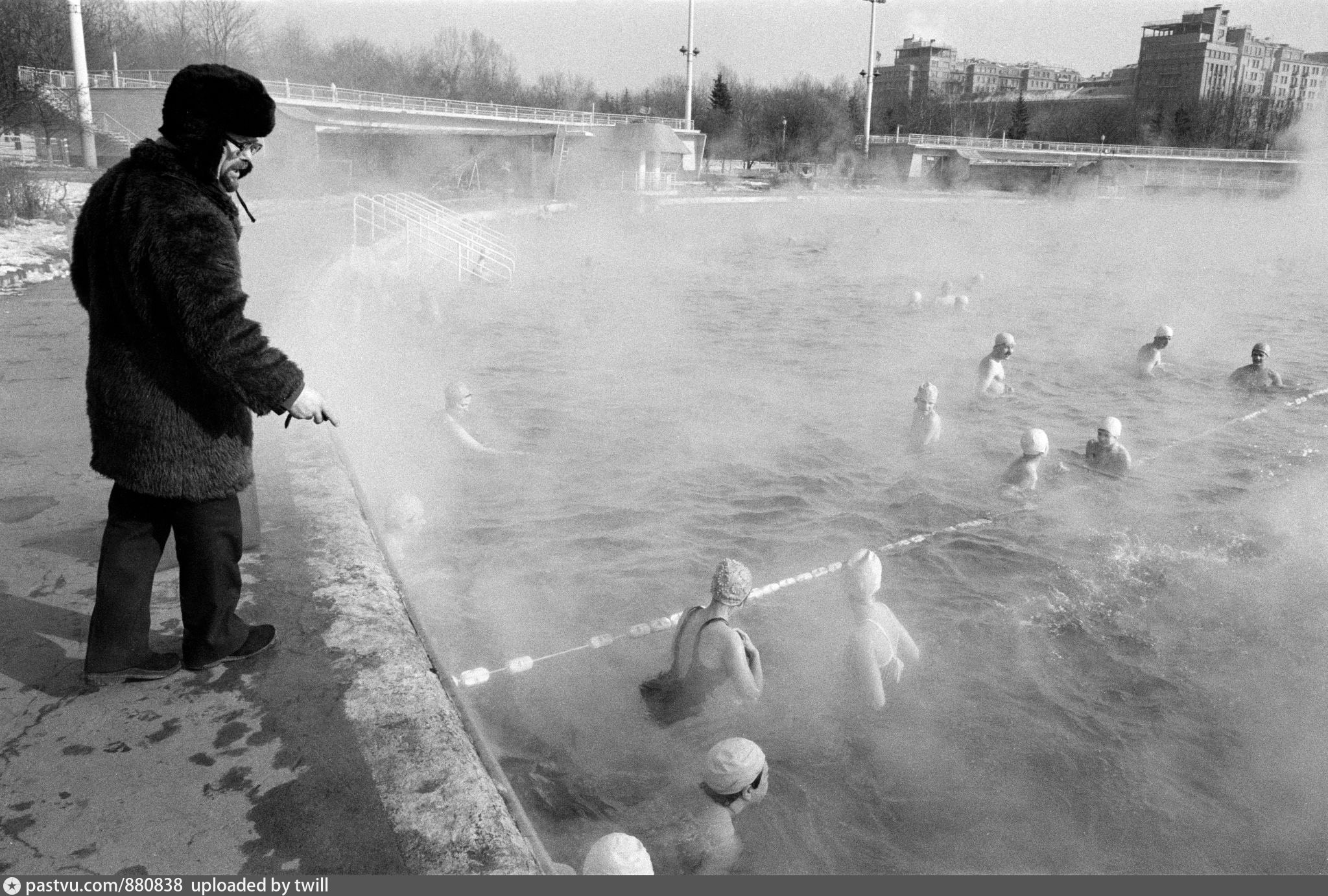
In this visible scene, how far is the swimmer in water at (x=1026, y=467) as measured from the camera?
7.16m

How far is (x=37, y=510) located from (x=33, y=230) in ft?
36.5

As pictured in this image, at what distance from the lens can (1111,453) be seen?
7.85 meters

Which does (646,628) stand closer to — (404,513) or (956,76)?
(404,513)

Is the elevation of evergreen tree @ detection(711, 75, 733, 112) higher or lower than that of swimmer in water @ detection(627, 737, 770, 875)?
higher

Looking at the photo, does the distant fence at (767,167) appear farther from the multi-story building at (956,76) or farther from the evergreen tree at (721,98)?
the multi-story building at (956,76)

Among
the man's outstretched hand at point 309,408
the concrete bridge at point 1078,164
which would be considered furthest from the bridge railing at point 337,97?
the man's outstretched hand at point 309,408

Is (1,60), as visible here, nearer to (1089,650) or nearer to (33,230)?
(33,230)

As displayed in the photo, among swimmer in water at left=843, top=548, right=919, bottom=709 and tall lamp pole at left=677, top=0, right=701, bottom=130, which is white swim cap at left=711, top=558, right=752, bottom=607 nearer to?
swimmer in water at left=843, top=548, right=919, bottom=709

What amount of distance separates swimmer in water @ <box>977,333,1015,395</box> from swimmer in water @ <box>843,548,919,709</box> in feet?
20.9

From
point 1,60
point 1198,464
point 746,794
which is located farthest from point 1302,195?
point 746,794

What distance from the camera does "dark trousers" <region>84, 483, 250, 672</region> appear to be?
243 centimetres

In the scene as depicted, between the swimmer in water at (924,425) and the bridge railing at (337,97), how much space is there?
79.2 ft

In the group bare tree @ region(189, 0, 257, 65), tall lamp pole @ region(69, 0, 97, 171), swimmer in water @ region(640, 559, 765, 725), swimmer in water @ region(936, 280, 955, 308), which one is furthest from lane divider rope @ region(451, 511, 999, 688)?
bare tree @ region(189, 0, 257, 65)

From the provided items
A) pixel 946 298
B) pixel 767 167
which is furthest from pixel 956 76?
pixel 946 298
